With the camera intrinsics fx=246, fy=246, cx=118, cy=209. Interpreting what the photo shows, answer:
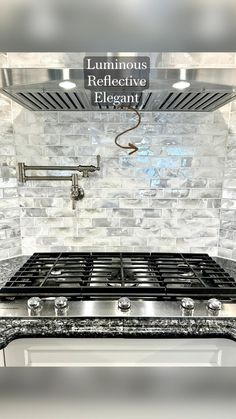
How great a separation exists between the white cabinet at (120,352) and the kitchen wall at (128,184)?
0.60m

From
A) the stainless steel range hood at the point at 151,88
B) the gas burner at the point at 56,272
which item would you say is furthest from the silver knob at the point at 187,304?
the stainless steel range hood at the point at 151,88

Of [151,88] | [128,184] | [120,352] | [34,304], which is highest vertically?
[151,88]

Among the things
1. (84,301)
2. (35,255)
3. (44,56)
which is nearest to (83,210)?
(35,255)

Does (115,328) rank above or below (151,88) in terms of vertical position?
below

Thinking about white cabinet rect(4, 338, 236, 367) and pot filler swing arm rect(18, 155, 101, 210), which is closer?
white cabinet rect(4, 338, 236, 367)

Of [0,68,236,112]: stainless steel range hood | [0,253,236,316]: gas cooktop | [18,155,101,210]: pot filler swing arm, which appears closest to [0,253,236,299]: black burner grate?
[0,253,236,316]: gas cooktop

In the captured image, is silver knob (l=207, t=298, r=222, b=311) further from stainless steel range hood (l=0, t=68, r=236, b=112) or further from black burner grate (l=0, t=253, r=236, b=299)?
stainless steel range hood (l=0, t=68, r=236, b=112)

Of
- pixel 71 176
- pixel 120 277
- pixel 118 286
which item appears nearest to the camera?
pixel 118 286

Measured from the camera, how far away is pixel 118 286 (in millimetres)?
871

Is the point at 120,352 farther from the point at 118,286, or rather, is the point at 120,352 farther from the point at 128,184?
the point at 128,184

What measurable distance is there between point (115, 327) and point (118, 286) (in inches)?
6.6

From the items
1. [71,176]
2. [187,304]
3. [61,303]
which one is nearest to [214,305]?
[187,304]

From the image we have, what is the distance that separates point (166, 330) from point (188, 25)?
714mm

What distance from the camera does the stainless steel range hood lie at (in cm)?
76
